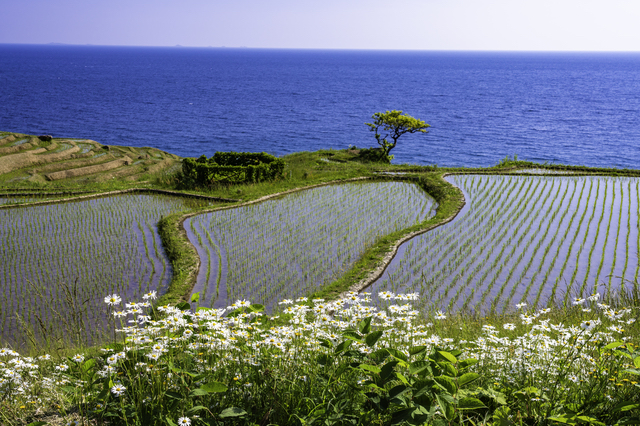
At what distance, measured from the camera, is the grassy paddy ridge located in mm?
2936

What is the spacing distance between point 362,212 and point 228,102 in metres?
76.5

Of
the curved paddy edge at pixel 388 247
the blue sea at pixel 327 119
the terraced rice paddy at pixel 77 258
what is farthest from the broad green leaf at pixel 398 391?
the blue sea at pixel 327 119

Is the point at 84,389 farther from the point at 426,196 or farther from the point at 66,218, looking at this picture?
the point at 426,196

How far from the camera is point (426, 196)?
20.2 meters

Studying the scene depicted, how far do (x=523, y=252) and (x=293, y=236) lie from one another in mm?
7489

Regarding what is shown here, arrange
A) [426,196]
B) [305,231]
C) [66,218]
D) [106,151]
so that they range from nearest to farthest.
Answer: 1. [305,231]
2. [66,218]
3. [426,196]
4. [106,151]

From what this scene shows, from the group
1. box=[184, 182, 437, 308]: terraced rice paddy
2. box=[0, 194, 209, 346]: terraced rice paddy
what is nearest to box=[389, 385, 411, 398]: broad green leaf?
box=[0, 194, 209, 346]: terraced rice paddy

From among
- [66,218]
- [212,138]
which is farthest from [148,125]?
[66,218]

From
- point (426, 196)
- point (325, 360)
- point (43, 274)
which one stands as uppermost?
point (325, 360)

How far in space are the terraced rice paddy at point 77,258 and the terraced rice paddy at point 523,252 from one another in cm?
688

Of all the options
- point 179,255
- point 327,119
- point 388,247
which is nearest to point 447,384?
point 388,247

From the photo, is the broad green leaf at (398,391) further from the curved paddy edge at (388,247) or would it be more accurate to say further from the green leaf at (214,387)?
the curved paddy edge at (388,247)

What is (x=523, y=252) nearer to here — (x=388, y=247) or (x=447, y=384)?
(x=388, y=247)

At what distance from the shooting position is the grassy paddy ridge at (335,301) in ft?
9.63
